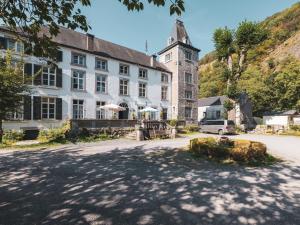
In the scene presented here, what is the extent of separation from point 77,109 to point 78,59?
5719 millimetres

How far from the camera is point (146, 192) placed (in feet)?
21.5

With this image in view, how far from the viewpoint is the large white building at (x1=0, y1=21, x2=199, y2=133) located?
21219 mm

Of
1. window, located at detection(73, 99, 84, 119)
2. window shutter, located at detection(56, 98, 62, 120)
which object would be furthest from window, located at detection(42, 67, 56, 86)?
window, located at detection(73, 99, 84, 119)

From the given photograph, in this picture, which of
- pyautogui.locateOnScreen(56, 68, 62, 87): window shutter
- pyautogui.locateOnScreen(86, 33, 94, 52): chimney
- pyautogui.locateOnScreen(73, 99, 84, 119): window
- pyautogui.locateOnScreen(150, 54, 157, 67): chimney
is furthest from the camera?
pyautogui.locateOnScreen(150, 54, 157, 67): chimney

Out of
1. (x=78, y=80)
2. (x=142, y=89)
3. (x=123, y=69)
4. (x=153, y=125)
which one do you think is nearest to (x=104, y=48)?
(x=123, y=69)

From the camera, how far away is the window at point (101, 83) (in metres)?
26.2

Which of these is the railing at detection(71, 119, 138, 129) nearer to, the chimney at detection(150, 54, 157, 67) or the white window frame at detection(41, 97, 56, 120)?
the white window frame at detection(41, 97, 56, 120)

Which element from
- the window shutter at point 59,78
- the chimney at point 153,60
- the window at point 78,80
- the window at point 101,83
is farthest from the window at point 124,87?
the window shutter at point 59,78

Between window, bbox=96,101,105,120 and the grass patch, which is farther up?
window, bbox=96,101,105,120

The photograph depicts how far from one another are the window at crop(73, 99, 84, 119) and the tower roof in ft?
61.2

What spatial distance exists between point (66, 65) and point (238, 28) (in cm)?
2437

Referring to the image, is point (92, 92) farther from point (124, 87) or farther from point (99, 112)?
point (124, 87)

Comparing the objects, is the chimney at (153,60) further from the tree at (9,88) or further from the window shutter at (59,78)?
the tree at (9,88)

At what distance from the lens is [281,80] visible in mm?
42500
